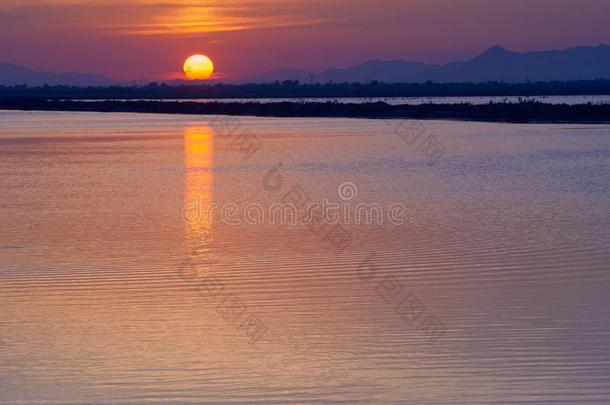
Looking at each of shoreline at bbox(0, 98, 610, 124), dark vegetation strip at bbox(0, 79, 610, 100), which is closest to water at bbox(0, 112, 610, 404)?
shoreline at bbox(0, 98, 610, 124)

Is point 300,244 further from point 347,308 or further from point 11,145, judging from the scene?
point 11,145

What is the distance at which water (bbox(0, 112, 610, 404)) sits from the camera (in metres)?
5.83

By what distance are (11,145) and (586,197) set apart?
18.1m

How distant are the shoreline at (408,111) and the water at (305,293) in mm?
22422

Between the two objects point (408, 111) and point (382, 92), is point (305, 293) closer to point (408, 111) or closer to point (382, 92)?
point (408, 111)

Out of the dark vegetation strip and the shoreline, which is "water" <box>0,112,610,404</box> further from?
the dark vegetation strip

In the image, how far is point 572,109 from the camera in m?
40.6

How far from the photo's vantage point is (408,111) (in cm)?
4678

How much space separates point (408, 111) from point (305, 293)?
39137 mm

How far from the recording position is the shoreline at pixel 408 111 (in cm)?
3997

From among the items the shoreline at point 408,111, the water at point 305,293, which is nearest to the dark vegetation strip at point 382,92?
the shoreline at point 408,111

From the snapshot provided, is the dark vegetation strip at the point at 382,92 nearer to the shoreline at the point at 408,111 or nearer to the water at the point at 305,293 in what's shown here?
the shoreline at the point at 408,111

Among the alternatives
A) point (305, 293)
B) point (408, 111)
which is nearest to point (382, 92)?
point (408, 111)

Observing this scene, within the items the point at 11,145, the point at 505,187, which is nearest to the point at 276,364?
the point at 505,187
